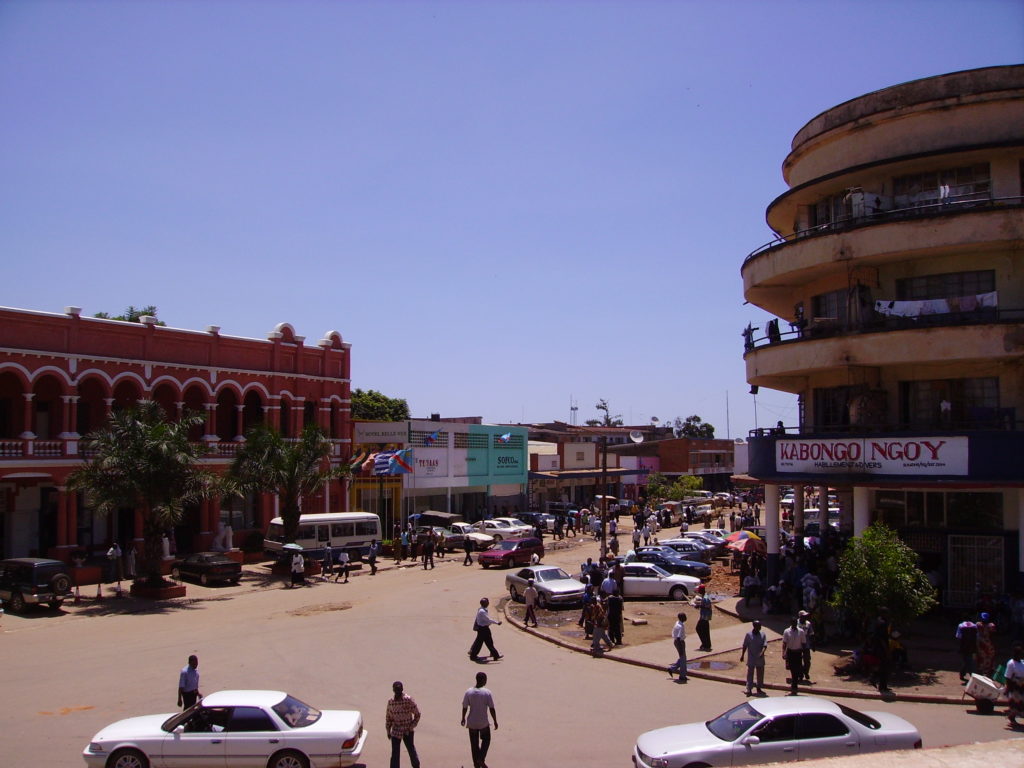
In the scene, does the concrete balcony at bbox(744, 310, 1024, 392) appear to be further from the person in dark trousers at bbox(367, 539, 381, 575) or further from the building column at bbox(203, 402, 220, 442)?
the building column at bbox(203, 402, 220, 442)

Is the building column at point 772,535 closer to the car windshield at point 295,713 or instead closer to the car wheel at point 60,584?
the car windshield at point 295,713

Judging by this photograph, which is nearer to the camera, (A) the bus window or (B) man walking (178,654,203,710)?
(B) man walking (178,654,203,710)

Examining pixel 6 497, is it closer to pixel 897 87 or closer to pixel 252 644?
pixel 252 644

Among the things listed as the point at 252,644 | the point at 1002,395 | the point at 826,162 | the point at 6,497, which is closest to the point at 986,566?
the point at 1002,395

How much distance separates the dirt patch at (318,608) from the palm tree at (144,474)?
236 inches

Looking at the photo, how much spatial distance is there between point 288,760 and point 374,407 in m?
77.4

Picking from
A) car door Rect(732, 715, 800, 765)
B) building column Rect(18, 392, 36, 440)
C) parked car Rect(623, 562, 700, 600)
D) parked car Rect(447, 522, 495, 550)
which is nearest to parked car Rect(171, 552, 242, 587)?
building column Rect(18, 392, 36, 440)

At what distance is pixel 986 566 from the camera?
23.7 meters

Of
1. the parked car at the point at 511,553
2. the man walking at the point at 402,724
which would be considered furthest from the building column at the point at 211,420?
the man walking at the point at 402,724

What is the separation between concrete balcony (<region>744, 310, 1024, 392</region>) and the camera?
21.9 m

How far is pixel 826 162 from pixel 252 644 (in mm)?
22404

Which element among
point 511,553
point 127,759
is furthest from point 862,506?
point 511,553

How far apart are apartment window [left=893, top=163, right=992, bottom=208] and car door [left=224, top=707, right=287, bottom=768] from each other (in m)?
21.8

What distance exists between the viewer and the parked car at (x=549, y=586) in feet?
91.8
